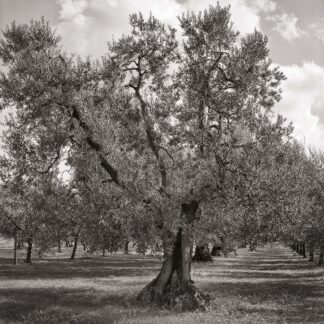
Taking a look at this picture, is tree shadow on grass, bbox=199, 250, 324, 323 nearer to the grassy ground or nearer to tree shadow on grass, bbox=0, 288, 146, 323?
the grassy ground

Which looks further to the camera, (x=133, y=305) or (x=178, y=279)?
(x=178, y=279)

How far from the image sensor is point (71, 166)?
2455 centimetres

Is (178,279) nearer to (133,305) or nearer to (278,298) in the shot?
(133,305)

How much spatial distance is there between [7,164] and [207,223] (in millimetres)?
11040

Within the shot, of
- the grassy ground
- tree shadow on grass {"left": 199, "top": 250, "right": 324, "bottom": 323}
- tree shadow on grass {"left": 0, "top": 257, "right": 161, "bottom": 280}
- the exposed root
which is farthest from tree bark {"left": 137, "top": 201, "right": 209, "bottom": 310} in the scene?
tree shadow on grass {"left": 0, "top": 257, "right": 161, "bottom": 280}

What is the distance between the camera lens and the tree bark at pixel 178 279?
23.4 meters

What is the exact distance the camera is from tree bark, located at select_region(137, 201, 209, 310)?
23438 mm

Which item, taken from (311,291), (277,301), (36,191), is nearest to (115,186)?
(36,191)

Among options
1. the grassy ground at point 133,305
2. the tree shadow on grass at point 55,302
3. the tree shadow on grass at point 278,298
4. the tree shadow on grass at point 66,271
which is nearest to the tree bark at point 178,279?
the grassy ground at point 133,305

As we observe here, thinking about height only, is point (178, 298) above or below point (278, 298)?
above

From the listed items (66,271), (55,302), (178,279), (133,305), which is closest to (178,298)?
(178,279)

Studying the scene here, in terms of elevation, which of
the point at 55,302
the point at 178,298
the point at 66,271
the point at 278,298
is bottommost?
the point at 66,271

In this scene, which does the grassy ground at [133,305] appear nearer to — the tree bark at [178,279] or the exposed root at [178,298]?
the exposed root at [178,298]

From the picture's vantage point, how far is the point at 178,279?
83.5 ft
